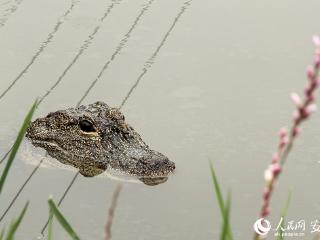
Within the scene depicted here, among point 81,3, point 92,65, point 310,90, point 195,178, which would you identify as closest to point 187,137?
point 195,178

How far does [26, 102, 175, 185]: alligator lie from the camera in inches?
263

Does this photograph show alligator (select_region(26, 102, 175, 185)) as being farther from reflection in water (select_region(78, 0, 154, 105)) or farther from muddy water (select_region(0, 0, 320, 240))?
reflection in water (select_region(78, 0, 154, 105))

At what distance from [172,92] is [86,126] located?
5.21 ft

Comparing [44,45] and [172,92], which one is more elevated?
[172,92]

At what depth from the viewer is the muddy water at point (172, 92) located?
20.8 feet

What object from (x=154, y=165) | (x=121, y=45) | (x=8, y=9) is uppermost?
(x=154, y=165)

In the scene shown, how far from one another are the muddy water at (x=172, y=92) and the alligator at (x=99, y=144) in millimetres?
152

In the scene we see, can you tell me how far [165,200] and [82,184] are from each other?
859 millimetres

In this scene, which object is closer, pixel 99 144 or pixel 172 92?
pixel 99 144

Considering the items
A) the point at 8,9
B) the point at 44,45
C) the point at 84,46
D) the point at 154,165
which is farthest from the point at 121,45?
the point at 154,165

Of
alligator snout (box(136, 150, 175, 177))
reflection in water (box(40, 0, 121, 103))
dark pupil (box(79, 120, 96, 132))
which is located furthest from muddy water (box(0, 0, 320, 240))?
dark pupil (box(79, 120, 96, 132))

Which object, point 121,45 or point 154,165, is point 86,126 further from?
point 121,45

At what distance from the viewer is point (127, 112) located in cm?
794

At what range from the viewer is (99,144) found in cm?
705
